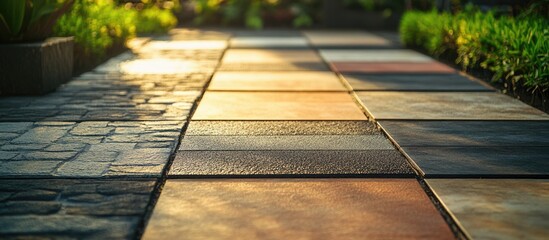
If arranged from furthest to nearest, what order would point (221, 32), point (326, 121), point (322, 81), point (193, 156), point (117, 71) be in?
point (221, 32) → point (117, 71) → point (322, 81) → point (326, 121) → point (193, 156)

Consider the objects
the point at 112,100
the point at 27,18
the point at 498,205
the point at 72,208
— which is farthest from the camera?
the point at 27,18

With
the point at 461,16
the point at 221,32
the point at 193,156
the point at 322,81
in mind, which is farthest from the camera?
the point at 221,32

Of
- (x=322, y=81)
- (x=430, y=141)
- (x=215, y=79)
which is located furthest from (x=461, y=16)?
(x=430, y=141)

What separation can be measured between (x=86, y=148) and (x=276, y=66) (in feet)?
17.0

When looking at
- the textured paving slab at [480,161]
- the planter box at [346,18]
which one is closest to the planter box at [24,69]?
the textured paving slab at [480,161]

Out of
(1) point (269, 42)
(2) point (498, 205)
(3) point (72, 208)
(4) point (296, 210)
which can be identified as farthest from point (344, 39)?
(3) point (72, 208)

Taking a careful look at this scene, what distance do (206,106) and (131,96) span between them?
93 centimetres

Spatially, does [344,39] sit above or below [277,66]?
below

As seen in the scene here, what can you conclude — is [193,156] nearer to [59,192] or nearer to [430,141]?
[59,192]

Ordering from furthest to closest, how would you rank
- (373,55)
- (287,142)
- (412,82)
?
(373,55), (412,82), (287,142)

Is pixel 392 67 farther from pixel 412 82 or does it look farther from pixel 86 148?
pixel 86 148

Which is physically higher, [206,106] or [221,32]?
[206,106]

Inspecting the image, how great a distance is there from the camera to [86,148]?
15.1ft

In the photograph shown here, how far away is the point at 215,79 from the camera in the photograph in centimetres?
818
